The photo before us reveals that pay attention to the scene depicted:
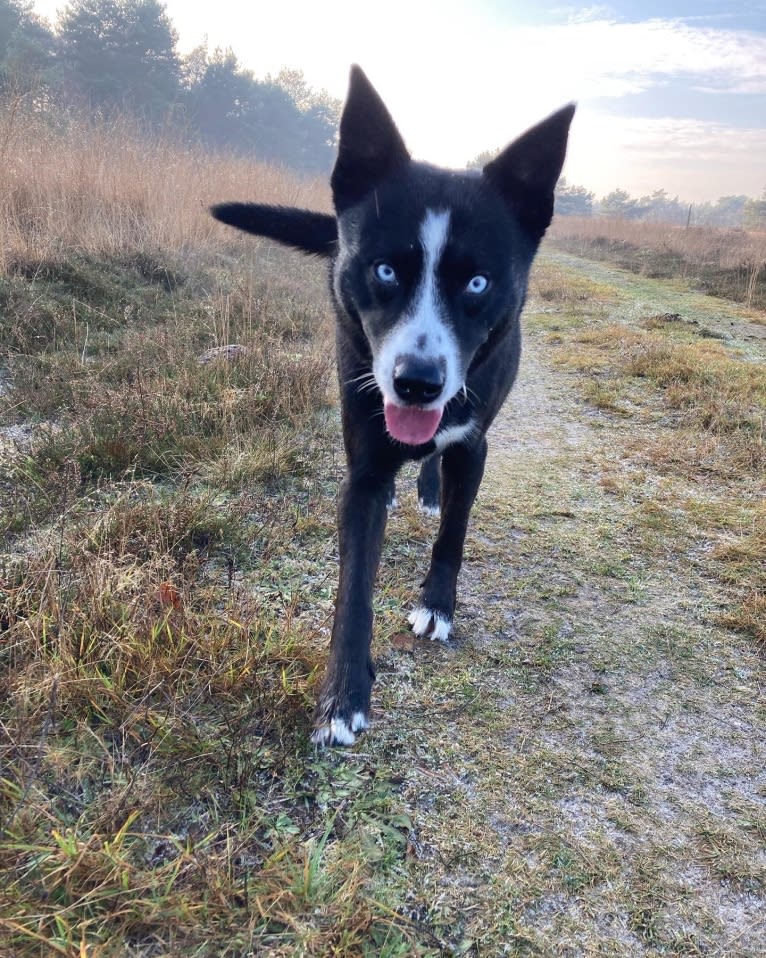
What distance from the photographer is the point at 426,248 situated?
1.68m

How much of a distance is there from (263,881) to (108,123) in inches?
323

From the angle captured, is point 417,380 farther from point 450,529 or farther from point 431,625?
point 431,625

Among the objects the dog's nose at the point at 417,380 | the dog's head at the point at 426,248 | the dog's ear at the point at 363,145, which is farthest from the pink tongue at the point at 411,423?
the dog's ear at the point at 363,145

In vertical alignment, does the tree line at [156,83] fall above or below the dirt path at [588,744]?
above

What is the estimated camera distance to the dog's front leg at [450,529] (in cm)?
202

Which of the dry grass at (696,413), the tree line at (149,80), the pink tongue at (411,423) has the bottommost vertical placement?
the dry grass at (696,413)

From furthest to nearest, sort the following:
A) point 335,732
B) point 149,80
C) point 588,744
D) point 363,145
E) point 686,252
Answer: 1. point 149,80
2. point 686,252
3. point 363,145
4. point 588,744
5. point 335,732

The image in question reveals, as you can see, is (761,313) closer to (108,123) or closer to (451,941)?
(108,123)

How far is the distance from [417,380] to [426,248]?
0.39m

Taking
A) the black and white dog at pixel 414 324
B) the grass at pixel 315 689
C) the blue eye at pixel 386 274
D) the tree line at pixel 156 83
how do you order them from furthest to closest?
the tree line at pixel 156 83
the blue eye at pixel 386 274
the black and white dog at pixel 414 324
the grass at pixel 315 689

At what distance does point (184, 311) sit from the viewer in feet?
15.6

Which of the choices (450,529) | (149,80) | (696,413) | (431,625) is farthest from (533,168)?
(149,80)

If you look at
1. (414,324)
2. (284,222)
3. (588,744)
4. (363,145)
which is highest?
(363,145)

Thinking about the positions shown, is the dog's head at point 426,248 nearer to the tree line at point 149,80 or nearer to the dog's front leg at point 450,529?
the dog's front leg at point 450,529
